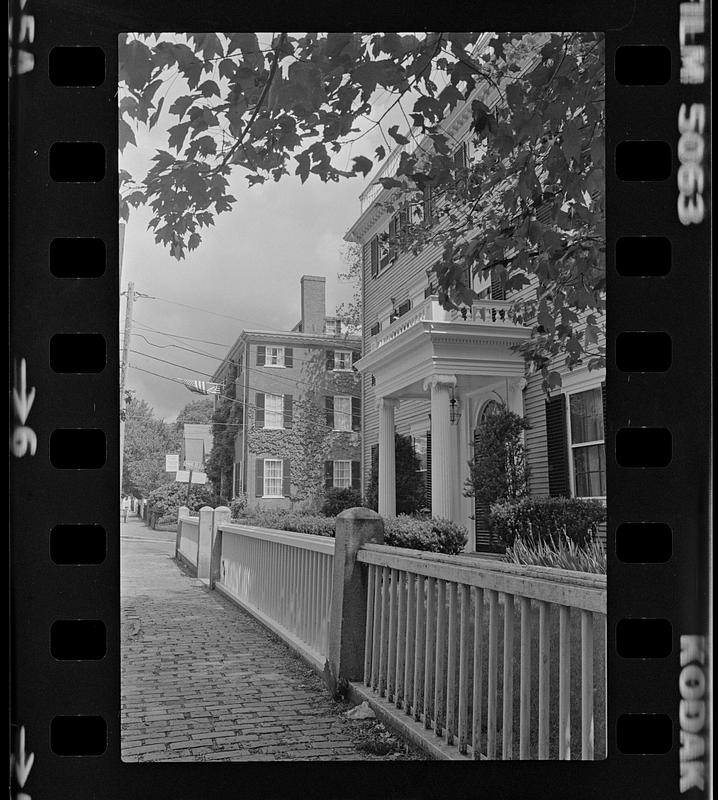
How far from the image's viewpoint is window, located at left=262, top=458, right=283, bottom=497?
1034 mm

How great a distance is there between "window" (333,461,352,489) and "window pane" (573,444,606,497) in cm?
32

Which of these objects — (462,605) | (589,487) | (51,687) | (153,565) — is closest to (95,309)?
(153,565)

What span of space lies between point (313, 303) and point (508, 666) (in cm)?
95

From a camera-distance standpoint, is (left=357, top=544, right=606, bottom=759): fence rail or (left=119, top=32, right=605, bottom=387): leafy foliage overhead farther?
(left=357, top=544, right=606, bottom=759): fence rail

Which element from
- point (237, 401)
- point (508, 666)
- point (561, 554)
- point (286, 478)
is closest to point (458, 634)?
point (508, 666)

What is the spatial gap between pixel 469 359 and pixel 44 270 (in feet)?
2.46

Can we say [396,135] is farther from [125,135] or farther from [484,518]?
[484,518]

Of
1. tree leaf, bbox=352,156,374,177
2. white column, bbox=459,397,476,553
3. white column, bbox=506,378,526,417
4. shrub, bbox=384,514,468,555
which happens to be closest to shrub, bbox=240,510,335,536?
shrub, bbox=384,514,468,555

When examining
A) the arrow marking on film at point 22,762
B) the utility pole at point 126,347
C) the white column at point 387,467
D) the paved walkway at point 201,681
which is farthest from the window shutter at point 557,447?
the arrow marking on film at point 22,762

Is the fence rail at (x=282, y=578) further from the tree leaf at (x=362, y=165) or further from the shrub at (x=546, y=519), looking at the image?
the tree leaf at (x=362, y=165)

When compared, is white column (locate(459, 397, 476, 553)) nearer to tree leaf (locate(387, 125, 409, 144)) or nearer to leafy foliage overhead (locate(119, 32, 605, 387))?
leafy foliage overhead (locate(119, 32, 605, 387))

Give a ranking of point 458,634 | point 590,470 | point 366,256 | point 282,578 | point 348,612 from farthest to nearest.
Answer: point 348,612 → point 282,578 → point 458,634 → point 366,256 → point 590,470

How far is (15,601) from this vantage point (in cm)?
86

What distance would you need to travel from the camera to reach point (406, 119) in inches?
42.2
